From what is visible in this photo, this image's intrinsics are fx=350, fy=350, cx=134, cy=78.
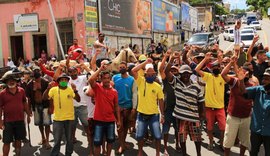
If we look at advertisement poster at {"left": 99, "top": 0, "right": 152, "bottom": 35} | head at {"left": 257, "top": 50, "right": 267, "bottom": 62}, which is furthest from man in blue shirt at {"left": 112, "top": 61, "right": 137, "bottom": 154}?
advertisement poster at {"left": 99, "top": 0, "right": 152, "bottom": 35}

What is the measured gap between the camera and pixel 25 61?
22.2m

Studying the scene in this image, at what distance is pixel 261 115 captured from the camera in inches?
206

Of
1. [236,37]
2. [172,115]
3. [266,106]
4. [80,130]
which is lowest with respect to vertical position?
[80,130]

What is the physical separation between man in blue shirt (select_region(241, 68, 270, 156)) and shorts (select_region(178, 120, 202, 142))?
109 cm

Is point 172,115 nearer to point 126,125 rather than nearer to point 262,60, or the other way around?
point 126,125

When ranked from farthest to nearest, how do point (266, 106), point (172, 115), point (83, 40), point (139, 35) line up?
point (139, 35) < point (83, 40) < point (172, 115) < point (266, 106)

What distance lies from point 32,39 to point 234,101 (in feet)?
59.9

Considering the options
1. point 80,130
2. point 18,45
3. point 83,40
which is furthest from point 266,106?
point 18,45

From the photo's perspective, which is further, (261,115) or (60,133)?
(60,133)

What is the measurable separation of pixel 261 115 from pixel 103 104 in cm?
261

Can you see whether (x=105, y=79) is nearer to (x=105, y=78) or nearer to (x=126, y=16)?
(x=105, y=78)

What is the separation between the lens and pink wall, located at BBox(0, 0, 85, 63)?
2114 cm

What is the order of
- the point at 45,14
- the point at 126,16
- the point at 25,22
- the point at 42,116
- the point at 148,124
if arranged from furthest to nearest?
the point at 126,16 → the point at 25,22 → the point at 45,14 → the point at 42,116 → the point at 148,124

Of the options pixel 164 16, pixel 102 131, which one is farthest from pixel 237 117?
pixel 164 16
